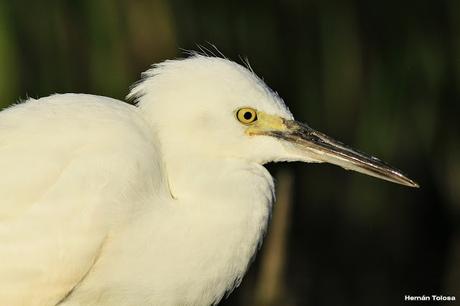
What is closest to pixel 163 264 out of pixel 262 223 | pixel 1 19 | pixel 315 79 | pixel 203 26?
pixel 262 223

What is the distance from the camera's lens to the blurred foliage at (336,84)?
5035mm

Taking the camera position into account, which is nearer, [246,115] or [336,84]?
[246,115]

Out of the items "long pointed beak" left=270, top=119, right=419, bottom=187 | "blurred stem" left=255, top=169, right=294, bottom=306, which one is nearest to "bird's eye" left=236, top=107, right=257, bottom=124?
"long pointed beak" left=270, top=119, right=419, bottom=187

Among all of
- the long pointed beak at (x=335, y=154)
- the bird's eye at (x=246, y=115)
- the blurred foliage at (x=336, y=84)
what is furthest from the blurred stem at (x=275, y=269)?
the bird's eye at (x=246, y=115)

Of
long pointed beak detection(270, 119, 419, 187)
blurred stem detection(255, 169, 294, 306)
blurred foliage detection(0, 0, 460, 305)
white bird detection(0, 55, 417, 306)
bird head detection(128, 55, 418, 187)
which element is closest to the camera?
white bird detection(0, 55, 417, 306)

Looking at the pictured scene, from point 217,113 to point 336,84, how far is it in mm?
2687

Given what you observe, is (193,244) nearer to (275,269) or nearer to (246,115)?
(246,115)

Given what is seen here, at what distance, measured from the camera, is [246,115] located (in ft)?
11.0

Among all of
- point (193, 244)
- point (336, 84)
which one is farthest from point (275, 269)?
point (193, 244)

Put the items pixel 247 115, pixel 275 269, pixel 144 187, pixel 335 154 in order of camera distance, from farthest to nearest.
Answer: pixel 275 269 → pixel 335 154 → pixel 247 115 → pixel 144 187

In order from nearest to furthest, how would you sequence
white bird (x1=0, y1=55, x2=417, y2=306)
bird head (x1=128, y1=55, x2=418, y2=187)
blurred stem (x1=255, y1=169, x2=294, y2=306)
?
white bird (x1=0, y1=55, x2=417, y2=306)
bird head (x1=128, y1=55, x2=418, y2=187)
blurred stem (x1=255, y1=169, x2=294, y2=306)

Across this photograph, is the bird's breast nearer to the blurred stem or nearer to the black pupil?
the black pupil

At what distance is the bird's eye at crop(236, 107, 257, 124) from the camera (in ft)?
10.9

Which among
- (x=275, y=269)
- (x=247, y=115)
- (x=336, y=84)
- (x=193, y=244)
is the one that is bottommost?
(x=275, y=269)
